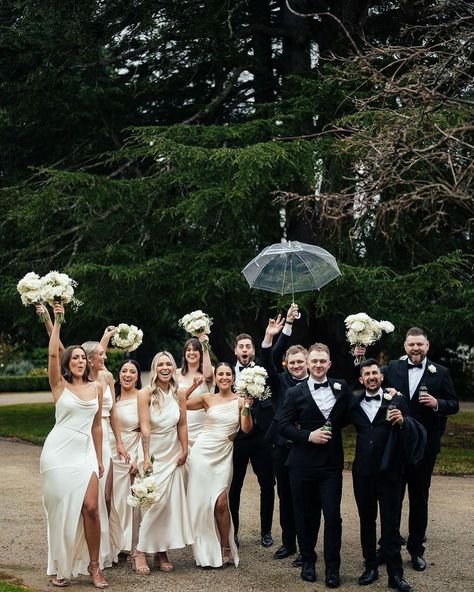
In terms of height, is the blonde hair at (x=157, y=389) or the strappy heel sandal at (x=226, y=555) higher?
the blonde hair at (x=157, y=389)

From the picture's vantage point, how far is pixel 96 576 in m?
7.25

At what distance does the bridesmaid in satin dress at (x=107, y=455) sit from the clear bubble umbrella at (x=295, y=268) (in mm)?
1847

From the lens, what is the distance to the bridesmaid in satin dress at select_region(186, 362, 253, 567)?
→ 25.8 ft

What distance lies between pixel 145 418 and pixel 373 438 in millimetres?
1899

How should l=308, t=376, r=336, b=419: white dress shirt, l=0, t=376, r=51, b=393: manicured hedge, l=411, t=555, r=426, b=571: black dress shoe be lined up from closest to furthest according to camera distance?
1. l=308, t=376, r=336, b=419: white dress shirt
2. l=411, t=555, r=426, b=571: black dress shoe
3. l=0, t=376, r=51, b=393: manicured hedge

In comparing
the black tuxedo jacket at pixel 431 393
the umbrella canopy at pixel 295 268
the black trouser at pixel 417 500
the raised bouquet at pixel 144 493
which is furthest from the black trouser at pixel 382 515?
the umbrella canopy at pixel 295 268

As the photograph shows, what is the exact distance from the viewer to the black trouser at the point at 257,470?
870 cm

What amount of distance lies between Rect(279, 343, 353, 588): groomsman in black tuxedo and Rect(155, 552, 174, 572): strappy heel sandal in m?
1.11

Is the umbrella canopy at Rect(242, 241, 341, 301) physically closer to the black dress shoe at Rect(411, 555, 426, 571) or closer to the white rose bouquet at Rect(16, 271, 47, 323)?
the white rose bouquet at Rect(16, 271, 47, 323)

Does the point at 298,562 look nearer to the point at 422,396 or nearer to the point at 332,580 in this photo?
the point at 332,580

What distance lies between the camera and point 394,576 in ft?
23.2

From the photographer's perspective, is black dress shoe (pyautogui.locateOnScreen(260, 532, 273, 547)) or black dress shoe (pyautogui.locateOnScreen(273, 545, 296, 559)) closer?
black dress shoe (pyautogui.locateOnScreen(273, 545, 296, 559))

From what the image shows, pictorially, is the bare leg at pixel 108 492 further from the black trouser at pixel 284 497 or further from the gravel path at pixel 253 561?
the black trouser at pixel 284 497

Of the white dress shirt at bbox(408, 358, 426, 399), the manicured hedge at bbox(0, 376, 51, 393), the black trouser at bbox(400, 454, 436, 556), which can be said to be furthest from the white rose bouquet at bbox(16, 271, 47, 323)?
the manicured hedge at bbox(0, 376, 51, 393)
